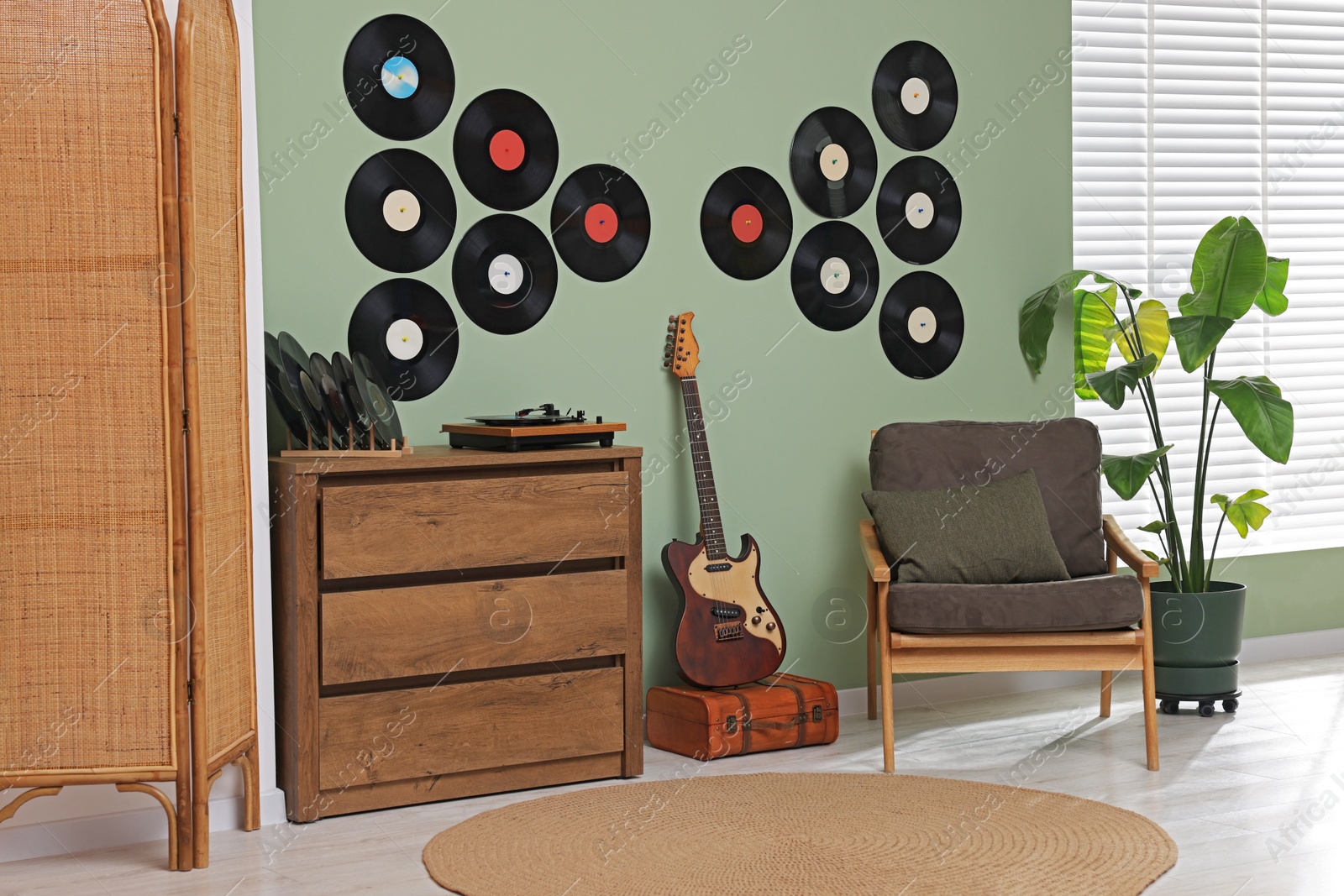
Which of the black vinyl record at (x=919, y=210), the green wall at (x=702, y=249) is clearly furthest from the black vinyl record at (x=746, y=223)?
the black vinyl record at (x=919, y=210)

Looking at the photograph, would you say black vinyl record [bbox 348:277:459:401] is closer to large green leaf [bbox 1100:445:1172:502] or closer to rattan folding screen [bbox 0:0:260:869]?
rattan folding screen [bbox 0:0:260:869]

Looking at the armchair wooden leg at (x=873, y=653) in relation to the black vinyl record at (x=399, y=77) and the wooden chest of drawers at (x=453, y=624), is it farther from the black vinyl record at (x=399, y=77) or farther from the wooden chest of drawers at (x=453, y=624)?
the black vinyl record at (x=399, y=77)

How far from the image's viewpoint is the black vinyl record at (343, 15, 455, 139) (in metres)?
3.48

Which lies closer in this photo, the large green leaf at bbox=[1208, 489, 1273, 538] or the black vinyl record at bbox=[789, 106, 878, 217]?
the black vinyl record at bbox=[789, 106, 878, 217]

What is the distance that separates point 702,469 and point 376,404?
104 cm

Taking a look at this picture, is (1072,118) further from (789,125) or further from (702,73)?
(702,73)

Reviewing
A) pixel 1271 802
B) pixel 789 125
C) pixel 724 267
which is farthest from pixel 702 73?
pixel 1271 802

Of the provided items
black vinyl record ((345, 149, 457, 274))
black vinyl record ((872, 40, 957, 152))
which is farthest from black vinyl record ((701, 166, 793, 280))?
black vinyl record ((345, 149, 457, 274))

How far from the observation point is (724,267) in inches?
157

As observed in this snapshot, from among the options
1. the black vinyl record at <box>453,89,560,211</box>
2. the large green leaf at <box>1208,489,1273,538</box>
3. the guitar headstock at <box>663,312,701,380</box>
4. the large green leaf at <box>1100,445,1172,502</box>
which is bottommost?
the large green leaf at <box>1208,489,1273,538</box>

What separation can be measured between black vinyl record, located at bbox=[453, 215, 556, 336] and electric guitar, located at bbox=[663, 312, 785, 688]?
1.40 feet

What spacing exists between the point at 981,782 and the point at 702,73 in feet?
7.28

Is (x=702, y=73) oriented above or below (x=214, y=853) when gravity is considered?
above

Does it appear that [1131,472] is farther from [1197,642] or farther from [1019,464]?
[1197,642]
